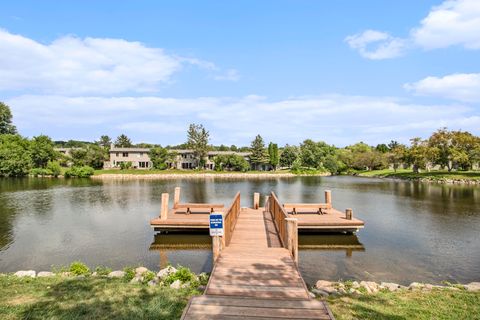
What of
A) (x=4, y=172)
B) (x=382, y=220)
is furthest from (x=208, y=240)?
(x=4, y=172)

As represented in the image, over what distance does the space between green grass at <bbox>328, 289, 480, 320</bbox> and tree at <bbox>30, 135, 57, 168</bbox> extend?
255 feet

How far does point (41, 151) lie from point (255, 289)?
77.2 m

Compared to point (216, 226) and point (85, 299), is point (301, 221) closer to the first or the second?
point (216, 226)

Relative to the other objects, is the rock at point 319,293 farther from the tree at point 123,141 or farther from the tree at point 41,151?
the tree at point 123,141

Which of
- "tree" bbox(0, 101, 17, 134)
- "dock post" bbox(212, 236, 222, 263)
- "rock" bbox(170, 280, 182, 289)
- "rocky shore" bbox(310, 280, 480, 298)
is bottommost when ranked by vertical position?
"rocky shore" bbox(310, 280, 480, 298)

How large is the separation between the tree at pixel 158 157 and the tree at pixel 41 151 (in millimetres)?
22520

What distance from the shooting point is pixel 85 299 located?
706 centimetres

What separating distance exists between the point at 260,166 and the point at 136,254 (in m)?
74.9

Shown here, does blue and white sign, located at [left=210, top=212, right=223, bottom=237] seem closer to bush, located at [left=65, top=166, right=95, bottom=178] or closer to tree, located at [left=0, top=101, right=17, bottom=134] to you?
bush, located at [left=65, top=166, right=95, bottom=178]

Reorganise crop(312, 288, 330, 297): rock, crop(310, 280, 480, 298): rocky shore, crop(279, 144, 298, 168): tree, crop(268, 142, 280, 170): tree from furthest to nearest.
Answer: crop(279, 144, 298, 168): tree
crop(268, 142, 280, 170): tree
crop(310, 280, 480, 298): rocky shore
crop(312, 288, 330, 297): rock

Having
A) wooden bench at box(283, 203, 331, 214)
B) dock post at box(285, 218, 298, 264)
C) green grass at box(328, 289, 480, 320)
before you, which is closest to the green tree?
wooden bench at box(283, 203, 331, 214)

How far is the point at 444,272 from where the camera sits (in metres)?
11.5

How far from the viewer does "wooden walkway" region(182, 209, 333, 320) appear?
17.2 ft

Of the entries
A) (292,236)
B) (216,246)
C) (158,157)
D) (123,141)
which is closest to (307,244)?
(292,236)
